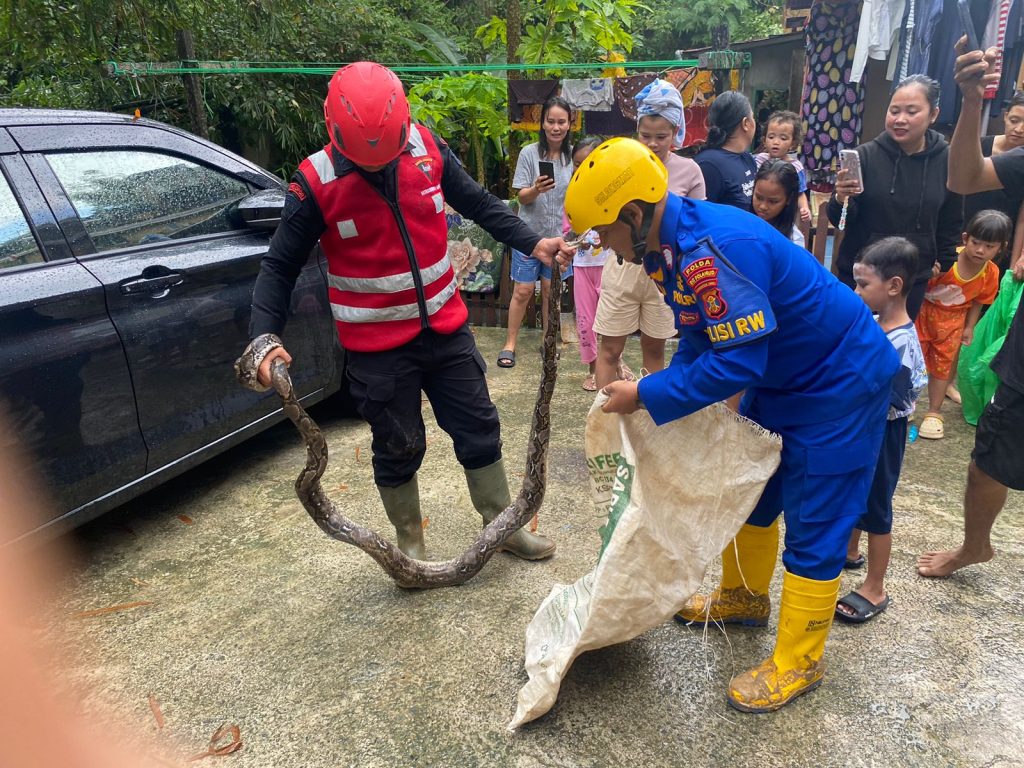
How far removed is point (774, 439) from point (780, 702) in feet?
2.58

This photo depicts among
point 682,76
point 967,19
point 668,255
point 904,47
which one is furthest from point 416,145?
point 904,47

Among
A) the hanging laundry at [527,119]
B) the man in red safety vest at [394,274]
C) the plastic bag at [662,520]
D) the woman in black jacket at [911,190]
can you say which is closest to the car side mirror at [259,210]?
the man in red safety vest at [394,274]

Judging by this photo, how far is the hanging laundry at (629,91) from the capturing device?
5.73 m

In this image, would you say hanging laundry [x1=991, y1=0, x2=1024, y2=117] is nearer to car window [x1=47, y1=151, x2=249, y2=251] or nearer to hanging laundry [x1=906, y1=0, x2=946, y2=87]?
hanging laundry [x1=906, y1=0, x2=946, y2=87]

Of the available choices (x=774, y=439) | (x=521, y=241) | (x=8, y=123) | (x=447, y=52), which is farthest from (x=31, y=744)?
(x=447, y=52)

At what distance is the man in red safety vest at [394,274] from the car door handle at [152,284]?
2.10 ft

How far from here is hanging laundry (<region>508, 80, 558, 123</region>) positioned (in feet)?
18.8

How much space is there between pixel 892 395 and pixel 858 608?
769 mm

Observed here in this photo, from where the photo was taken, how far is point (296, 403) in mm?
2260

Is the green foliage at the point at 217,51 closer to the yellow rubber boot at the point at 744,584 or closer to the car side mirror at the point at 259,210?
the car side mirror at the point at 259,210

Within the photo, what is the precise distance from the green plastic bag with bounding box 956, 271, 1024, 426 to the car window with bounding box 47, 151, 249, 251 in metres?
4.12

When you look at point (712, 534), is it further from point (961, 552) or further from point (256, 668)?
point (256, 668)

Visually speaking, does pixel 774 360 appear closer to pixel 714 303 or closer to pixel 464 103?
pixel 714 303

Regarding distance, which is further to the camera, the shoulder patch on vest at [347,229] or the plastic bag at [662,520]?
the shoulder patch on vest at [347,229]
